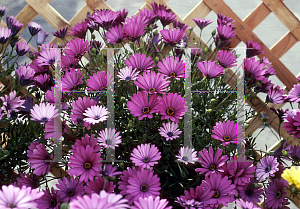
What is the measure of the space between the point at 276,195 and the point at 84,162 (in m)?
0.47

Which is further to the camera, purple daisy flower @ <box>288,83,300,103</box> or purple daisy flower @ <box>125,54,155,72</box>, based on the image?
purple daisy flower @ <box>288,83,300,103</box>

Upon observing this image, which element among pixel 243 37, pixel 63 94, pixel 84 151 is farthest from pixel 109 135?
pixel 243 37

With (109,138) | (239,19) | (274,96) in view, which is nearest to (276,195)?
(274,96)

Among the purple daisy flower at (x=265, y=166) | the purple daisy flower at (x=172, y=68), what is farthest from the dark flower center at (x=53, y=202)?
the purple daisy flower at (x=265, y=166)

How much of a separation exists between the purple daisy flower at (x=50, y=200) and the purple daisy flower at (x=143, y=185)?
0.50 ft

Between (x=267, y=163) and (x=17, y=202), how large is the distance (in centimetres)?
60

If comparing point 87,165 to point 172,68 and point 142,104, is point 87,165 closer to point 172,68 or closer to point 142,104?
point 142,104

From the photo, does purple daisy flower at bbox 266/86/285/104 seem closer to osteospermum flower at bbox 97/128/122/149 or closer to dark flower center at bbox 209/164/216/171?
dark flower center at bbox 209/164/216/171

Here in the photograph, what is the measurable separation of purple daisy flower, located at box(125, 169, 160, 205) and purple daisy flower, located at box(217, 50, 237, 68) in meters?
0.35

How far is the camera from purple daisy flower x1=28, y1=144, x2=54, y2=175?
0.66m

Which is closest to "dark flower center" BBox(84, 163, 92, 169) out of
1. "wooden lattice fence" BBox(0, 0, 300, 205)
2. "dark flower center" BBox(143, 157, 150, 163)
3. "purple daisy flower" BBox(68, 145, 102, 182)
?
"purple daisy flower" BBox(68, 145, 102, 182)

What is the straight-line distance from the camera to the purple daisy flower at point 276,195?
70cm

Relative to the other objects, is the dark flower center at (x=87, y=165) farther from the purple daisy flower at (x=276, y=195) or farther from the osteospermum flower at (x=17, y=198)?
the purple daisy flower at (x=276, y=195)

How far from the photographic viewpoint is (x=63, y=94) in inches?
29.4
